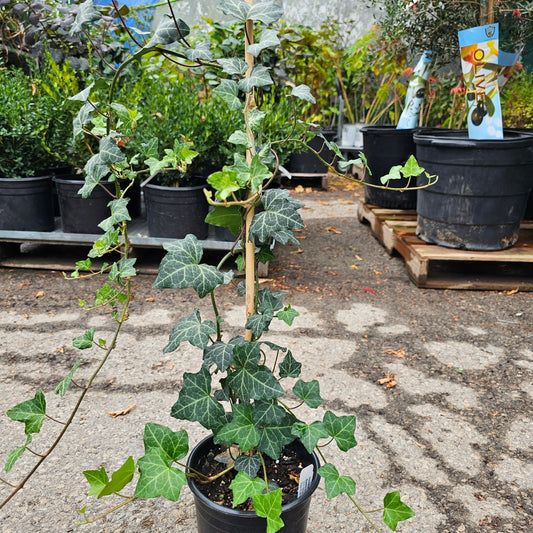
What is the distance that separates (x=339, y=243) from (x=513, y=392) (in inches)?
79.2

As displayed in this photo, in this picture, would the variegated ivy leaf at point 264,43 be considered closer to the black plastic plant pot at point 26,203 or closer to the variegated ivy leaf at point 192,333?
the variegated ivy leaf at point 192,333

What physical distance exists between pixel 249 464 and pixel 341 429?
20 cm

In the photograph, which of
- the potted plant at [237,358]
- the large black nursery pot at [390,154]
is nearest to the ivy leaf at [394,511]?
the potted plant at [237,358]

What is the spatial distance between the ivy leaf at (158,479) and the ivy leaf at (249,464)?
18cm

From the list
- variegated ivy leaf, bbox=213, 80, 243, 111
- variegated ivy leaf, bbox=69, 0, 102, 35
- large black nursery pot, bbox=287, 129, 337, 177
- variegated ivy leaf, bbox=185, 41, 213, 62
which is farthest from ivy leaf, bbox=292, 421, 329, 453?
large black nursery pot, bbox=287, 129, 337, 177

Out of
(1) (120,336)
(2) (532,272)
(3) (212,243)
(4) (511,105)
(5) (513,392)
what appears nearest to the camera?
(5) (513,392)

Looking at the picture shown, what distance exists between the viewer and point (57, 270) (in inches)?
124

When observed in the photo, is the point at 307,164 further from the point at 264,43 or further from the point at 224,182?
the point at 224,182

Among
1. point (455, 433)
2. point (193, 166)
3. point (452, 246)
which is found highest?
point (193, 166)

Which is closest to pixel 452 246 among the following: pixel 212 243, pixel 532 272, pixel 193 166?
pixel 532 272

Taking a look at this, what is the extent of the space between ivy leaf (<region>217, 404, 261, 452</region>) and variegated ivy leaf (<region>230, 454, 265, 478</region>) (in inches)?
3.1

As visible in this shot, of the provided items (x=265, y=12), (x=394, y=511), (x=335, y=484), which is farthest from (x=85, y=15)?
(x=394, y=511)

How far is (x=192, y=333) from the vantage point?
1.03 meters

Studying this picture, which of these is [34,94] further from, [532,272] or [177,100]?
[532,272]
